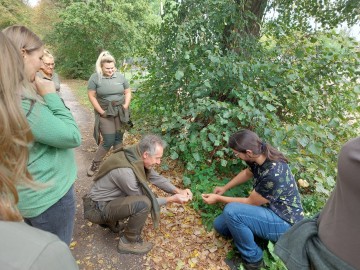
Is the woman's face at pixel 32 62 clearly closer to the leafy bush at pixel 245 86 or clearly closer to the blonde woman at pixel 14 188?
the blonde woman at pixel 14 188

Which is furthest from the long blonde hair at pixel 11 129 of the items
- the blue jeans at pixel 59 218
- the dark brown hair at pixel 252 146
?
the dark brown hair at pixel 252 146

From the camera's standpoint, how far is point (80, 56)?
19281mm

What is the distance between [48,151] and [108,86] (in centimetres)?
279

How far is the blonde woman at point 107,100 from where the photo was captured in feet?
13.9

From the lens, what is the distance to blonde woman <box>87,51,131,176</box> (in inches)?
167

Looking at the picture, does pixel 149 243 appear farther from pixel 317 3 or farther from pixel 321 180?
pixel 317 3

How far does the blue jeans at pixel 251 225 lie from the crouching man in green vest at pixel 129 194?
0.57 m

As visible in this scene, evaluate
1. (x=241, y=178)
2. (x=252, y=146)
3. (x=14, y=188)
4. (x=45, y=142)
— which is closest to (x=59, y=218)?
(x=45, y=142)

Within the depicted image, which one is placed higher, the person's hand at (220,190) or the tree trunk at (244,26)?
the tree trunk at (244,26)

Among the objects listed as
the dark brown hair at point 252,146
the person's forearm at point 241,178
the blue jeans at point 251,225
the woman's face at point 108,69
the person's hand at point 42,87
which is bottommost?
the blue jeans at point 251,225

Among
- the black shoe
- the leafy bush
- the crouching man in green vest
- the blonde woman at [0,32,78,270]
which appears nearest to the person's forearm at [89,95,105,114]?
the leafy bush

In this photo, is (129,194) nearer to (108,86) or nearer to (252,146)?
(252,146)

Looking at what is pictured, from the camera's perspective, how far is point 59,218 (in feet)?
5.91

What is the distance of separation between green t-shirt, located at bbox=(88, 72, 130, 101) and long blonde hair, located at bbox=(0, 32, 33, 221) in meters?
3.38
